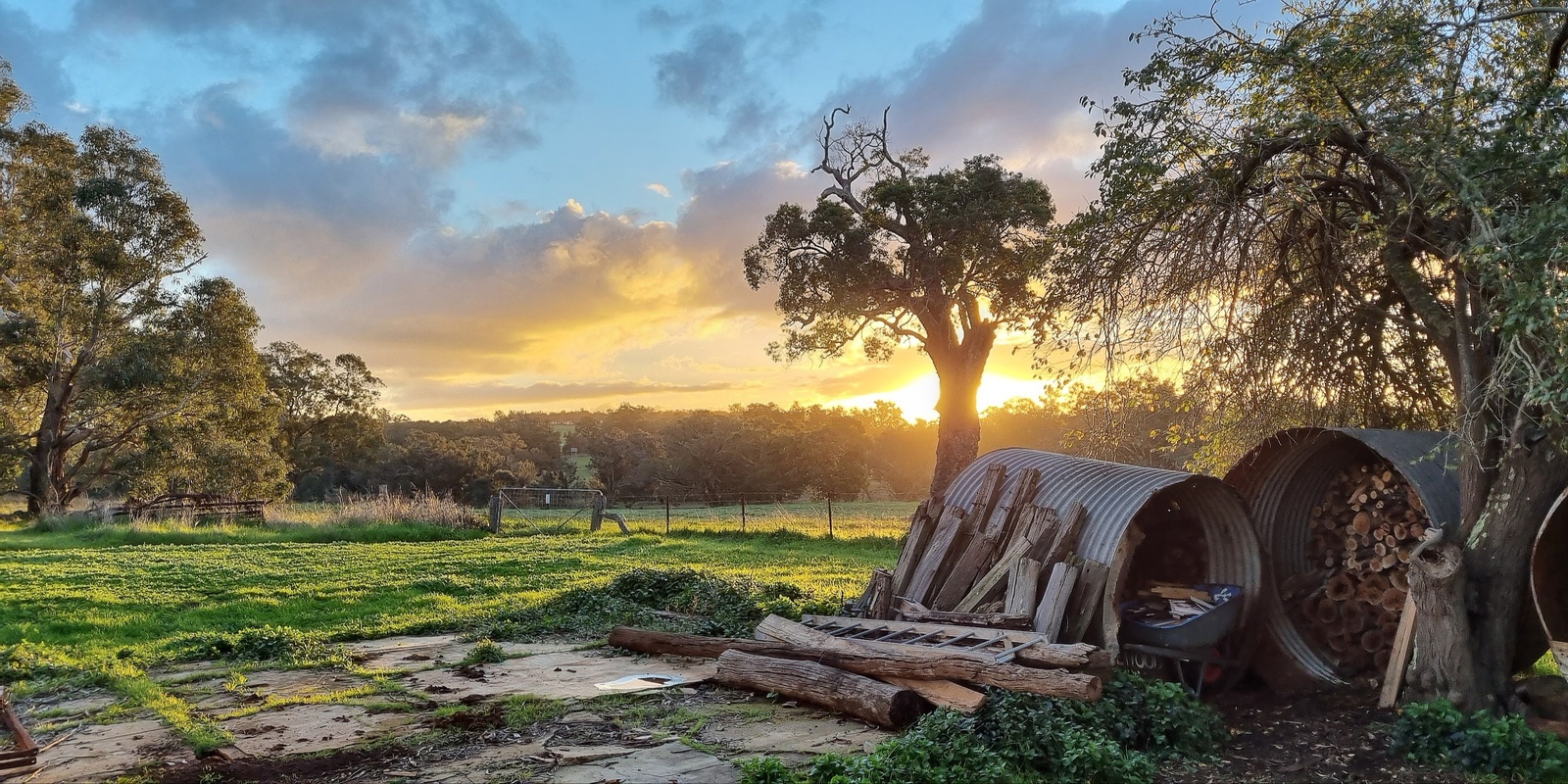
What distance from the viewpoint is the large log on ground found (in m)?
6.08

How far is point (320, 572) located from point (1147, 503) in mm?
13018

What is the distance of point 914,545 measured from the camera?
9.13 meters

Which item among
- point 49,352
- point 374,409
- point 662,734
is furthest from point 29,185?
point 662,734

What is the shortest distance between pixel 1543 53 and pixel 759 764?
816 centimetres

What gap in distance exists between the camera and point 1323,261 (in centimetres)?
855

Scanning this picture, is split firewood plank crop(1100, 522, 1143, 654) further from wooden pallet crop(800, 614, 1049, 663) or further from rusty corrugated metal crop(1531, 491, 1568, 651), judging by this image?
rusty corrugated metal crop(1531, 491, 1568, 651)

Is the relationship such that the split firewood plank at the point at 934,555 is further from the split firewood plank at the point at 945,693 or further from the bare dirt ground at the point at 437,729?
the bare dirt ground at the point at 437,729

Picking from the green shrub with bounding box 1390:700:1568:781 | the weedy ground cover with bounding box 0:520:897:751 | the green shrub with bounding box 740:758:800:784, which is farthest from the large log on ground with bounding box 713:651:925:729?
the green shrub with bounding box 1390:700:1568:781

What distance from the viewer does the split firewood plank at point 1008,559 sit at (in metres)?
7.97

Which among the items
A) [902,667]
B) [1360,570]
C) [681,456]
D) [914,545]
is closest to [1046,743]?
[902,667]

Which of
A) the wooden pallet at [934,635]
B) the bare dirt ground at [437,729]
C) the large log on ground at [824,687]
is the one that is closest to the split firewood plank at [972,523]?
the wooden pallet at [934,635]

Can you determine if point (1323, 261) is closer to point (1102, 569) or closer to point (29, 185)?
point (1102, 569)

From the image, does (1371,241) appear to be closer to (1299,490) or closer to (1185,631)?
(1299,490)

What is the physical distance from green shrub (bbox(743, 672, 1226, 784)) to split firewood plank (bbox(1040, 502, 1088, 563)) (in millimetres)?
1442
